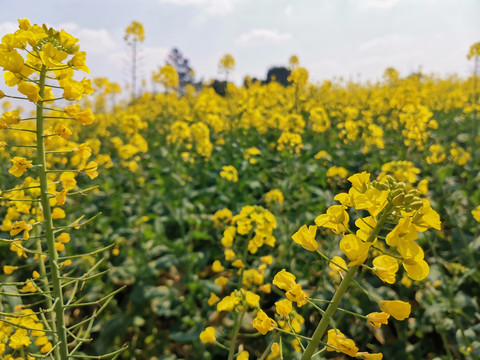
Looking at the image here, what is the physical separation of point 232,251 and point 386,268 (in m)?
1.33

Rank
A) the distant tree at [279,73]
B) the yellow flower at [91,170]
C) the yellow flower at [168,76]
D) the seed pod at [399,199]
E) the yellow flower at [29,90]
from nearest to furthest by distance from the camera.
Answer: the seed pod at [399,199] → the yellow flower at [29,90] → the yellow flower at [91,170] → the yellow flower at [168,76] → the distant tree at [279,73]

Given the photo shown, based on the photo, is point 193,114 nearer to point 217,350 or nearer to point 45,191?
point 217,350

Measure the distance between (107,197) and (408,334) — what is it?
3.58m

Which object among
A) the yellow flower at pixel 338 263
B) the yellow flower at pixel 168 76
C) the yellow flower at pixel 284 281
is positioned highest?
the yellow flower at pixel 168 76

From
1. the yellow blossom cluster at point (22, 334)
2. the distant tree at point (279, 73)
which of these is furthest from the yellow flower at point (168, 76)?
the distant tree at point (279, 73)

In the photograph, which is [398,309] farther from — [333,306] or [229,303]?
[229,303]

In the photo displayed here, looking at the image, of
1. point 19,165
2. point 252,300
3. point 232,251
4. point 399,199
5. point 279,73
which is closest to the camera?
point 399,199

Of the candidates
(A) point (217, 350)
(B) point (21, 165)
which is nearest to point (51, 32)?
(B) point (21, 165)

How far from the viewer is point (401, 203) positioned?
32.6 inches

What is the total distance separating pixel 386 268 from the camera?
2.81ft

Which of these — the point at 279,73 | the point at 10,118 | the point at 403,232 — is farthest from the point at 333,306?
the point at 279,73

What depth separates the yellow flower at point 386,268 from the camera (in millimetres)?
846

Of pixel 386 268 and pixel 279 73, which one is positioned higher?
pixel 279 73

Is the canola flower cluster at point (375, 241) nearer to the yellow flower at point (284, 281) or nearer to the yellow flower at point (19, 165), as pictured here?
the yellow flower at point (284, 281)
